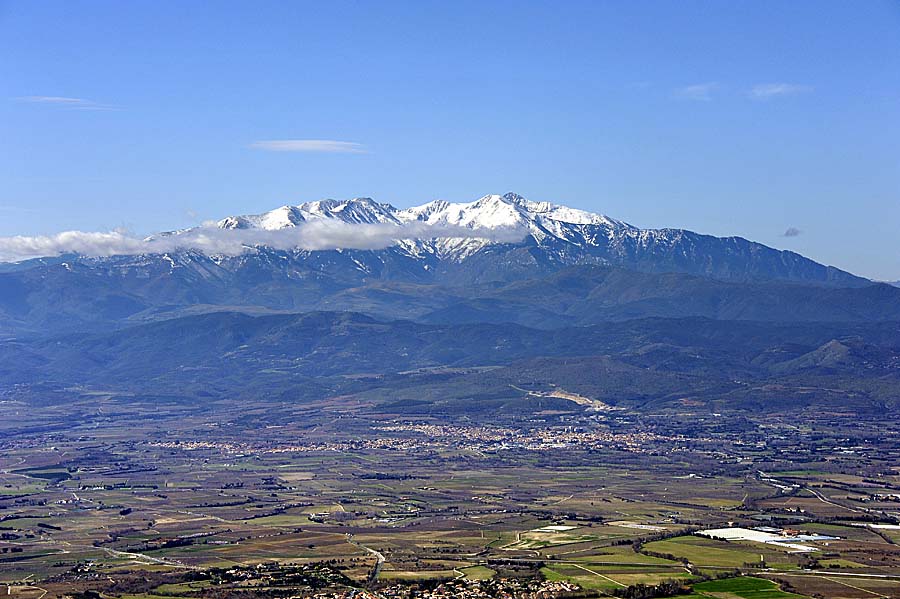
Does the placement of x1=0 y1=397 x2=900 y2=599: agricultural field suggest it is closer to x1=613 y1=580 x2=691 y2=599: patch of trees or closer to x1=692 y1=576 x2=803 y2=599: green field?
x1=692 y1=576 x2=803 y2=599: green field

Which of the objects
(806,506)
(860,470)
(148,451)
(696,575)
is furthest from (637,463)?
(696,575)

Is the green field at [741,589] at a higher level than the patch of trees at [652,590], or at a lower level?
higher

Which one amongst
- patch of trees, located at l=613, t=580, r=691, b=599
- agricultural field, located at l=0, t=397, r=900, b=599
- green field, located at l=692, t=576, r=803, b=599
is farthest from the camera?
agricultural field, located at l=0, t=397, r=900, b=599

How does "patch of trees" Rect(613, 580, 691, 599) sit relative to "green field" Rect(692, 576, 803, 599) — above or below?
below

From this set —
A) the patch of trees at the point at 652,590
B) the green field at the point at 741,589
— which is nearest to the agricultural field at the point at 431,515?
the green field at the point at 741,589

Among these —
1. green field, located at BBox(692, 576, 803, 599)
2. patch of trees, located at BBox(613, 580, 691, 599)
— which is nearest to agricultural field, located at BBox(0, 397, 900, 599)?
green field, located at BBox(692, 576, 803, 599)

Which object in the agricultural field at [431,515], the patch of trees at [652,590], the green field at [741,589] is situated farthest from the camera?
the agricultural field at [431,515]

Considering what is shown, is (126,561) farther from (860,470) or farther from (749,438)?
(749,438)

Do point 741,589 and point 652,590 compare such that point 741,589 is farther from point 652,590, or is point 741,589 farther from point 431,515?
point 431,515

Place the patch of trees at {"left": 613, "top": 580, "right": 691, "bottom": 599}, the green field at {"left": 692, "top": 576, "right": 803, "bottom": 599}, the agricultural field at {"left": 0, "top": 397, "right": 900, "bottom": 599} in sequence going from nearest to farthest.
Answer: the green field at {"left": 692, "top": 576, "right": 803, "bottom": 599} → the patch of trees at {"left": 613, "top": 580, "right": 691, "bottom": 599} → the agricultural field at {"left": 0, "top": 397, "right": 900, "bottom": 599}

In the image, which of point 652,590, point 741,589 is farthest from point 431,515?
point 741,589

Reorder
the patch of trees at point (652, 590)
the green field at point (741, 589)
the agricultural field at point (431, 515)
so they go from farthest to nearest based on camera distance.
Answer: the agricultural field at point (431, 515), the patch of trees at point (652, 590), the green field at point (741, 589)

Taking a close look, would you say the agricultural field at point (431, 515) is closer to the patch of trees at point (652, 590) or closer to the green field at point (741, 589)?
the green field at point (741, 589)
